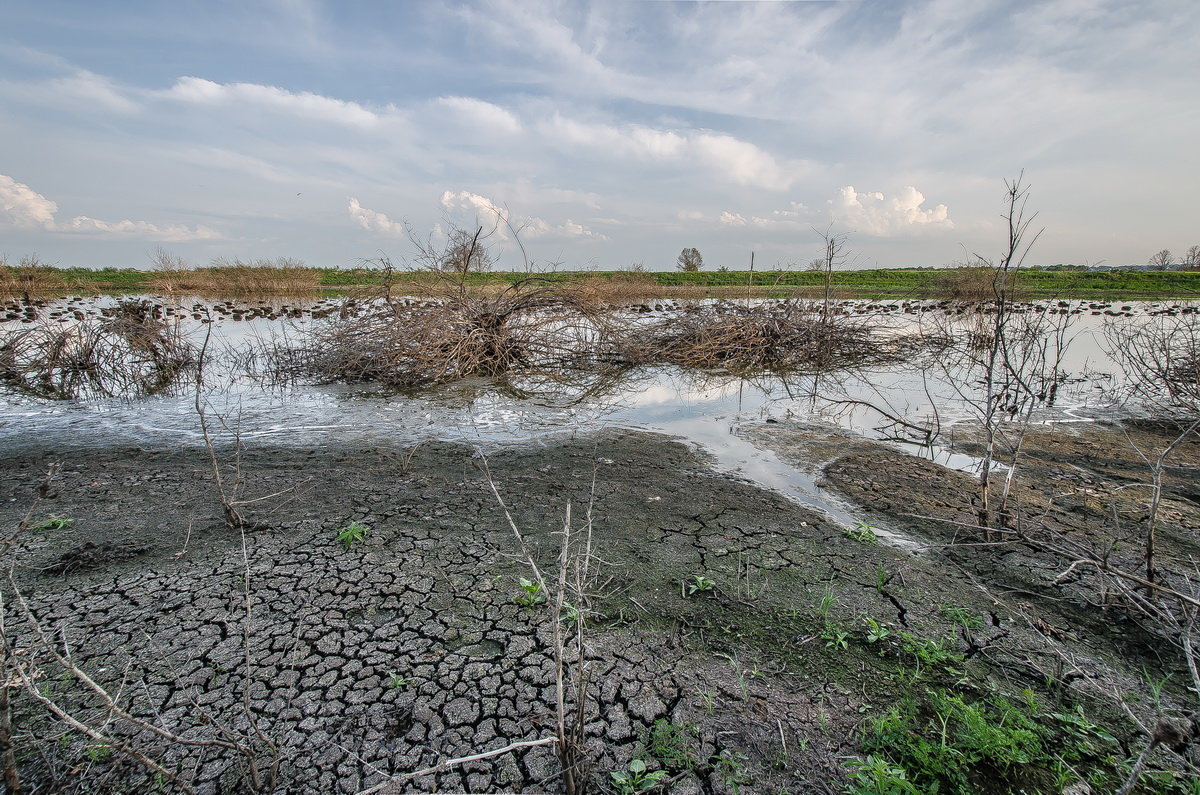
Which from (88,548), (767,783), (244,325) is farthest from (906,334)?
(244,325)

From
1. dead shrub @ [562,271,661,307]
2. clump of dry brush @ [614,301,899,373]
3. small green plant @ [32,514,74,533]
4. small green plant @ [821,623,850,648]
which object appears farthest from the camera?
dead shrub @ [562,271,661,307]

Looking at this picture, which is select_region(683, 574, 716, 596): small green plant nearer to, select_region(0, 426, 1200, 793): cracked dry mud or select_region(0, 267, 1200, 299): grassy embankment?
select_region(0, 426, 1200, 793): cracked dry mud

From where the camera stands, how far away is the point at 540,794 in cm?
179

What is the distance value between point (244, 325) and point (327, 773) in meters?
14.7

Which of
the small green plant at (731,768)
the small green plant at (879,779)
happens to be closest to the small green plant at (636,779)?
the small green plant at (731,768)

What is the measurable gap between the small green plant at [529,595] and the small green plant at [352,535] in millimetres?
1093

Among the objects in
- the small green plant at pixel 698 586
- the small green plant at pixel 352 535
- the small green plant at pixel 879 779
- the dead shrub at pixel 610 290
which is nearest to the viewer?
the small green plant at pixel 879 779

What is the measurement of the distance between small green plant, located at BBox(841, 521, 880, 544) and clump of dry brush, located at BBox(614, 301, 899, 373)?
21.5 feet

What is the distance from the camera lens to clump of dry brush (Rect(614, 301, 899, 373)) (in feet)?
34.9

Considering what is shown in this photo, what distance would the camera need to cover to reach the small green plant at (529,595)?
8.97 ft

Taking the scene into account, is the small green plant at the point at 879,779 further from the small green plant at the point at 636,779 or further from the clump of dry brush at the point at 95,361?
the clump of dry brush at the point at 95,361

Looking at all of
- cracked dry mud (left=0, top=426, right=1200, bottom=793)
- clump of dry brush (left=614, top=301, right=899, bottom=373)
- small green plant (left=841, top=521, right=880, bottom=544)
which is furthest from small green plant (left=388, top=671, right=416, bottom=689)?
clump of dry brush (left=614, top=301, right=899, bottom=373)

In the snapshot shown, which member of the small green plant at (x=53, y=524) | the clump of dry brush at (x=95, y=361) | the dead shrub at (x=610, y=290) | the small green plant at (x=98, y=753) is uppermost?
the dead shrub at (x=610, y=290)

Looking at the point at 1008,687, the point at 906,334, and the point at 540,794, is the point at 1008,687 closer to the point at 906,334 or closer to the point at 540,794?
the point at 540,794
